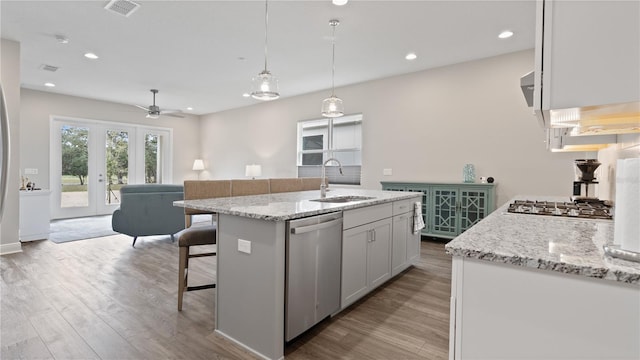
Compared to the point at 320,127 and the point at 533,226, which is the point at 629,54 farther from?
the point at 320,127

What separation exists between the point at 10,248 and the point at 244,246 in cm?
422

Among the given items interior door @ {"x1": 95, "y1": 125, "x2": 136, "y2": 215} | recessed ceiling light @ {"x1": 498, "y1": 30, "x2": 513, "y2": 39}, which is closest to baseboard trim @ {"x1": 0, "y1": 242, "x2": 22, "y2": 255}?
interior door @ {"x1": 95, "y1": 125, "x2": 136, "y2": 215}

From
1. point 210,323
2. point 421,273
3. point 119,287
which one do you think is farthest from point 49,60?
point 421,273

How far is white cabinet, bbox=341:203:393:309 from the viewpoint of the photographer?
7.59 feet

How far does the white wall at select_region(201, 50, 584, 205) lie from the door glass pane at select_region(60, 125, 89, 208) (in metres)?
5.03

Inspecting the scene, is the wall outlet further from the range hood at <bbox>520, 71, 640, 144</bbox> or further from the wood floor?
the range hood at <bbox>520, 71, 640, 144</bbox>

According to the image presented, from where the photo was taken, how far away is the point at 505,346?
91 centimetres

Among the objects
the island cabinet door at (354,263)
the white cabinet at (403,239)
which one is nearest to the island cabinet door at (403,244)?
the white cabinet at (403,239)

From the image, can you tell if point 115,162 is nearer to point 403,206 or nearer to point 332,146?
point 332,146

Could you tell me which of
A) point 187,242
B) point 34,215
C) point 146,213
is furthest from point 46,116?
point 187,242

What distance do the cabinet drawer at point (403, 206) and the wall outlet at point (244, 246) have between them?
164 centimetres

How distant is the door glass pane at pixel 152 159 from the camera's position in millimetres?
8094

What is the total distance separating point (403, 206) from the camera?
3178mm

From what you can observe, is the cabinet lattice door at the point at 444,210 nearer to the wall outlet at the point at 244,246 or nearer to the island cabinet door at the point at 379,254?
the island cabinet door at the point at 379,254
